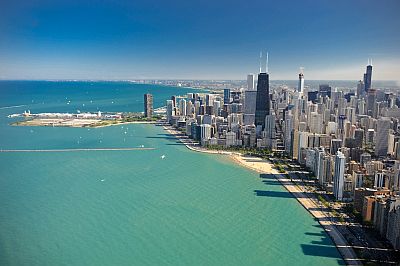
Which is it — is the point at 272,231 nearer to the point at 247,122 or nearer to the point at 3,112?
the point at 247,122

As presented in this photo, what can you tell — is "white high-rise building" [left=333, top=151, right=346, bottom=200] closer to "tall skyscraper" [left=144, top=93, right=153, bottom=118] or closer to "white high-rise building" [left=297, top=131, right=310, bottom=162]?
"white high-rise building" [left=297, top=131, right=310, bottom=162]

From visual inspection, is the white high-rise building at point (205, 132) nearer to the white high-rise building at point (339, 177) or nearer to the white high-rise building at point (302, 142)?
the white high-rise building at point (302, 142)

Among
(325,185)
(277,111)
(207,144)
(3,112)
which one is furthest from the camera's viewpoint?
(3,112)

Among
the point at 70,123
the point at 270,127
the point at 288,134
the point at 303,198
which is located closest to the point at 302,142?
the point at 288,134

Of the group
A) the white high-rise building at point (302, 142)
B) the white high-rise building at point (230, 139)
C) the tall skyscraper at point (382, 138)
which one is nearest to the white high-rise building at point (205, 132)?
the white high-rise building at point (230, 139)

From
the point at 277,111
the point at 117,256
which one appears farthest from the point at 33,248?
the point at 277,111
